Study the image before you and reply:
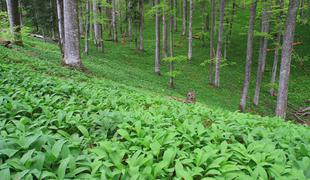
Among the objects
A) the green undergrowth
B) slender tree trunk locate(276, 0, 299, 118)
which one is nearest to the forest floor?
slender tree trunk locate(276, 0, 299, 118)

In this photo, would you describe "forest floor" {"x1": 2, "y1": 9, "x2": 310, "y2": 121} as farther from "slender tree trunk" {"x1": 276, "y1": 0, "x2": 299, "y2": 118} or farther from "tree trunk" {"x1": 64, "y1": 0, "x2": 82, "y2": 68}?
"slender tree trunk" {"x1": 276, "y1": 0, "x2": 299, "y2": 118}

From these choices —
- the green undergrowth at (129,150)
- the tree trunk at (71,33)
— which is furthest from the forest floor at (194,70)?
the green undergrowth at (129,150)

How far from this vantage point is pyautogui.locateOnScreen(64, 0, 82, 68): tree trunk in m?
10.8

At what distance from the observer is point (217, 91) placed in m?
18.2

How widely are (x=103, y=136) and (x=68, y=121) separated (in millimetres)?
648

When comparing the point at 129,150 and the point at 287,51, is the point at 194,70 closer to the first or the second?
the point at 287,51

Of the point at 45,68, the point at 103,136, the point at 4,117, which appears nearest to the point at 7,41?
the point at 45,68

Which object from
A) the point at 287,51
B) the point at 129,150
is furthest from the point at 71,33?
the point at 129,150

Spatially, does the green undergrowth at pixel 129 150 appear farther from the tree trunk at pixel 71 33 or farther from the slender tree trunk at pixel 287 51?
the tree trunk at pixel 71 33

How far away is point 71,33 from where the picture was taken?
36.0 ft

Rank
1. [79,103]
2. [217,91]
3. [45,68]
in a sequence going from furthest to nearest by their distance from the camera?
[217,91] < [45,68] < [79,103]

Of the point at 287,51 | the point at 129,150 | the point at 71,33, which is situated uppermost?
the point at 71,33

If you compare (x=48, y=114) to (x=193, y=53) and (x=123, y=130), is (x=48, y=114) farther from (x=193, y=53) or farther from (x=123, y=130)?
(x=193, y=53)

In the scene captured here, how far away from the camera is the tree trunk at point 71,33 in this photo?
10750 mm
